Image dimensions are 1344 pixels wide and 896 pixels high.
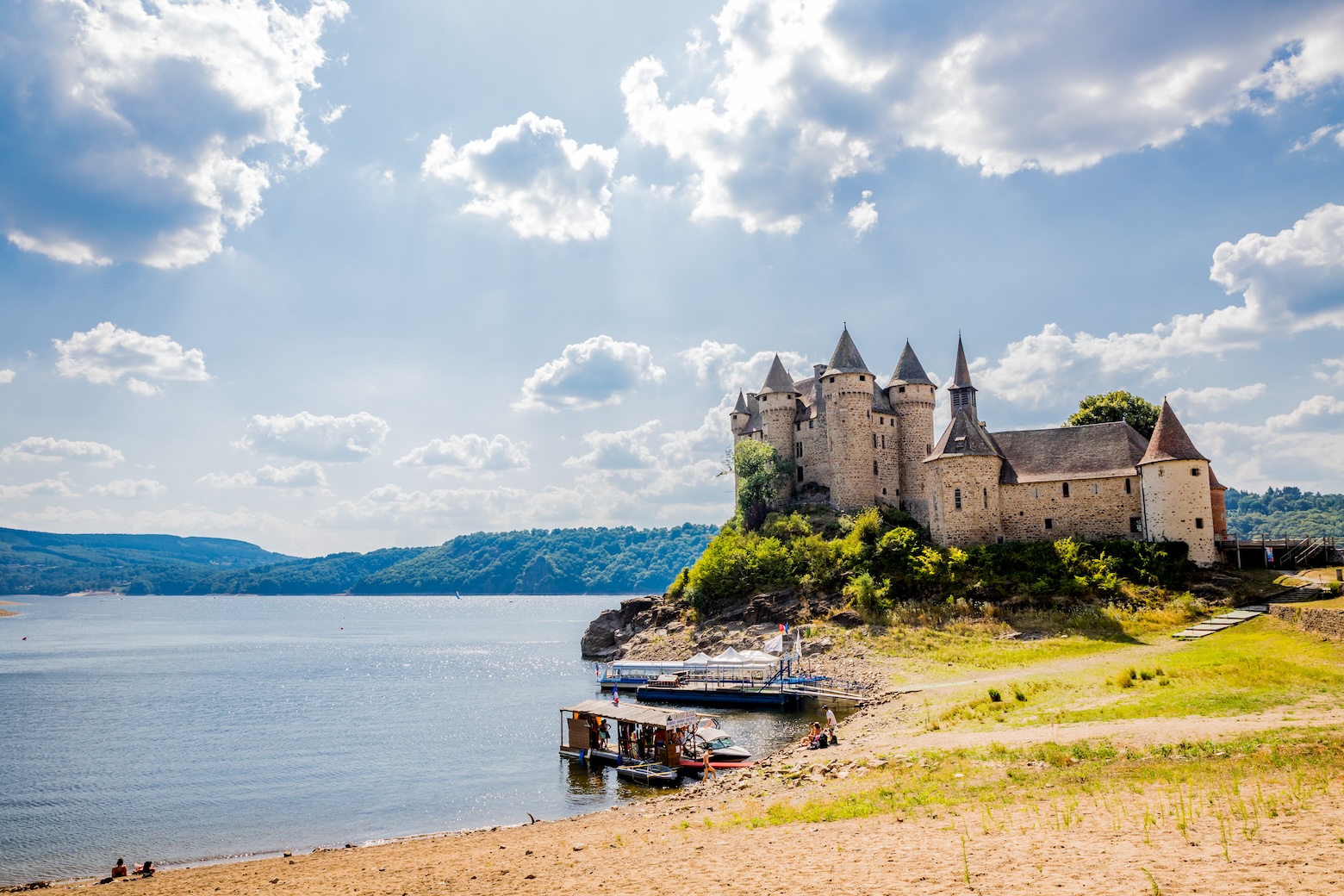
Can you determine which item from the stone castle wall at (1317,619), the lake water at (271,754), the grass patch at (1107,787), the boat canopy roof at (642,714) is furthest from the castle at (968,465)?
the grass patch at (1107,787)

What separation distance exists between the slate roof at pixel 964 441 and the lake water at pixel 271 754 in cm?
2627

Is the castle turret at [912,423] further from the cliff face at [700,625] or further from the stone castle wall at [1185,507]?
the stone castle wall at [1185,507]

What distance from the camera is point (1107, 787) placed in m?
17.8

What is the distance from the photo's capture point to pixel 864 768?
24359 millimetres

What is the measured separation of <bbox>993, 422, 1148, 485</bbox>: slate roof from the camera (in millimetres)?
58062

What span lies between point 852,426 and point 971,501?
41.9ft

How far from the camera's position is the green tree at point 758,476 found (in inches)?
2936

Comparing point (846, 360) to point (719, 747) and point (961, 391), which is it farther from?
point (719, 747)

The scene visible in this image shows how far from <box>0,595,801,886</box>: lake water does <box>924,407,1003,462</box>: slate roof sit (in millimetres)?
26266

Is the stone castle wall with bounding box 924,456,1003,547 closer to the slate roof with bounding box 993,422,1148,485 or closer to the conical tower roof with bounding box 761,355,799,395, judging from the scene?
the slate roof with bounding box 993,422,1148,485

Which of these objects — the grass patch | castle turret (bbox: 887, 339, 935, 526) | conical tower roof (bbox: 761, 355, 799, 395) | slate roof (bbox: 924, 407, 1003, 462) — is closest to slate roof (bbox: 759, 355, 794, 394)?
conical tower roof (bbox: 761, 355, 799, 395)

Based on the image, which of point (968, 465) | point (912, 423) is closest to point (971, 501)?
point (968, 465)

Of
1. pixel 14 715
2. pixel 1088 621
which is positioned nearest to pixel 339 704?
pixel 14 715

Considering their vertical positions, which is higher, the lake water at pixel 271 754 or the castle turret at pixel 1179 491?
the castle turret at pixel 1179 491
